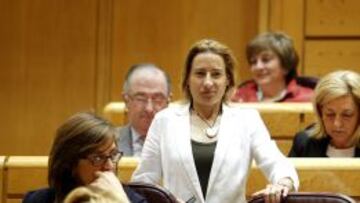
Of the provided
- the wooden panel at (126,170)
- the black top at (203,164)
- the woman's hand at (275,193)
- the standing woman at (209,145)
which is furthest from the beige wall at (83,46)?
the woman's hand at (275,193)

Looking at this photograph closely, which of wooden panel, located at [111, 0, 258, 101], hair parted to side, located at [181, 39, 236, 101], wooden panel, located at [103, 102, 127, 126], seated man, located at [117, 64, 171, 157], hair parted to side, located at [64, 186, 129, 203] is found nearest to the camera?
hair parted to side, located at [64, 186, 129, 203]

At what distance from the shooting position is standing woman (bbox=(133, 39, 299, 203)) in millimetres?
2164

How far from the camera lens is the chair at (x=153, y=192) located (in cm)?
209

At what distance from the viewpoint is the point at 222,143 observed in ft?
7.20

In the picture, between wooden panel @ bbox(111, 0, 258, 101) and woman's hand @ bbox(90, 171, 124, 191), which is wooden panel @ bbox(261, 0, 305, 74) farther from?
woman's hand @ bbox(90, 171, 124, 191)

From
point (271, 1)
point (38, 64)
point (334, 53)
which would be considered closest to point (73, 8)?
point (38, 64)

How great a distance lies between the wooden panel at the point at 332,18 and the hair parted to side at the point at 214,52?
7.03 feet

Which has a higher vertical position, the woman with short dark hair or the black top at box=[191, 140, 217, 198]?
the woman with short dark hair

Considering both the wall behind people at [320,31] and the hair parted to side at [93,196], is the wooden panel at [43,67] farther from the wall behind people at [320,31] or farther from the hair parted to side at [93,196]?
the hair parted to side at [93,196]

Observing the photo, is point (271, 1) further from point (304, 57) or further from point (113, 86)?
point (113, 86)

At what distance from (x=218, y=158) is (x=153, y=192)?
0.20 meters

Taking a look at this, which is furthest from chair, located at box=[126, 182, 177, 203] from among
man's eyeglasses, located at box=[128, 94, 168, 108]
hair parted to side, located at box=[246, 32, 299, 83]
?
hair parted to side, located at box=[246, 32, 299, 83]

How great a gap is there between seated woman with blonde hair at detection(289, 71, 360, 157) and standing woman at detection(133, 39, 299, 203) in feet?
1.43

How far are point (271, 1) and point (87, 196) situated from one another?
2.93 m
